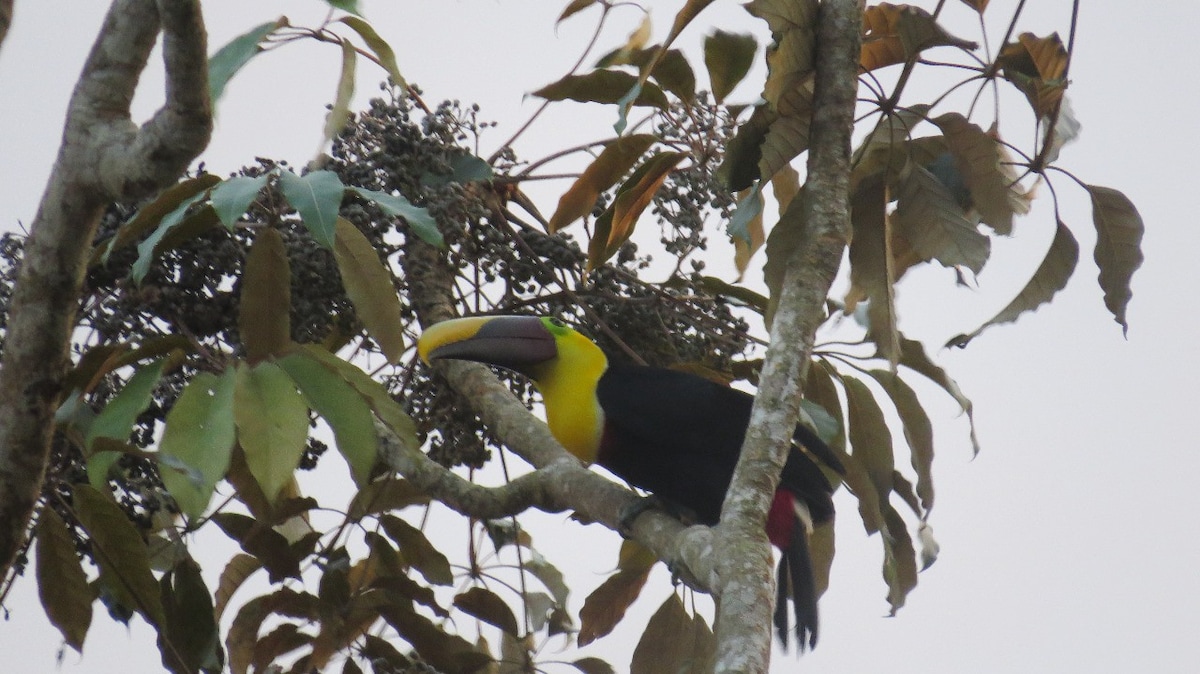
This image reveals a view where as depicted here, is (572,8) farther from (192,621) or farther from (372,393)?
(192,621)

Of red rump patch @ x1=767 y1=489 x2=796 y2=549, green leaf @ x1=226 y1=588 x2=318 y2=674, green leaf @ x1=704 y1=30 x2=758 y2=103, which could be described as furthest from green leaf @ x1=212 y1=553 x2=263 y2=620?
green leaf @ x1=704 y1=30 x2=758 y2=103

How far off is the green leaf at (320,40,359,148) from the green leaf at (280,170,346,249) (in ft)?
0.98

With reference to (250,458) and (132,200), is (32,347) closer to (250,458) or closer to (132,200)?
(132,200)

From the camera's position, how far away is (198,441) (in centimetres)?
161

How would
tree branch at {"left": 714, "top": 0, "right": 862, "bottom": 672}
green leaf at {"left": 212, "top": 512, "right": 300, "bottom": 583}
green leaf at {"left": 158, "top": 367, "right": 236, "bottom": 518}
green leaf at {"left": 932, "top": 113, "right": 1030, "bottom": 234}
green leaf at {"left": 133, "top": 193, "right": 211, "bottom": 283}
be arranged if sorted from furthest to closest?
1. green leaf at {"left": 212, "top": 512, "right": 300, "bottom": 583}
2. green leaf at {"left": 932, "top": 113, "right": 1030, "bottom": 234}
3. green leaf at {"left": 133, "top": 193, "right": 211, "bottom": 283}
4. green leaf at {"left": 158, "top": 367, "right": 236, "bottom": 518}
5. tree branch at {"left": 714, "top": 0, "right": 862, "bottom": 672}

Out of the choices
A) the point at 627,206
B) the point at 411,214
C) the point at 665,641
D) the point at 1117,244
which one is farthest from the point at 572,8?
the point at 665,641

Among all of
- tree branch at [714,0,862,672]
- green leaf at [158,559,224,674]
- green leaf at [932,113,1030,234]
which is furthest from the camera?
green leaf at [158,559,224,674]

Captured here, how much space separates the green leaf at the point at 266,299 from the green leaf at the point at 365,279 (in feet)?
0.38

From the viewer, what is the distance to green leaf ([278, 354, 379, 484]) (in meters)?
1.75

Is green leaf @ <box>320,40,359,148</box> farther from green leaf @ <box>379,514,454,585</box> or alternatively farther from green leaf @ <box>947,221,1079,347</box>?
green leaf @ <box>947,221,1079,347</box>

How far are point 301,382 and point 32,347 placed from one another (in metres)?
0.48

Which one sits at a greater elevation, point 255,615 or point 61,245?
point 61,245

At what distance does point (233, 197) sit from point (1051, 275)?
4.38 feet

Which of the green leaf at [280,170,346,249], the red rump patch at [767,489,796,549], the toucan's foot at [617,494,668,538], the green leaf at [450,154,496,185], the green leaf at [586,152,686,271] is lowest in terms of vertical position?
the toucan's foot at [617,494,668,538]
